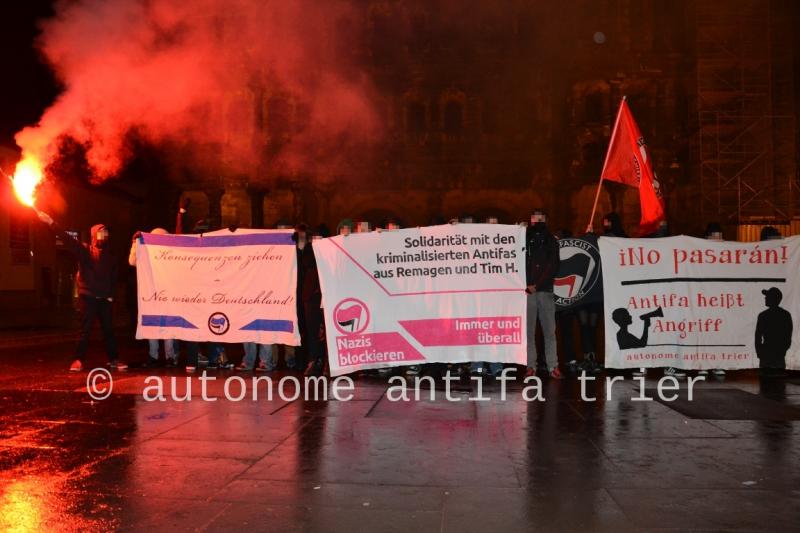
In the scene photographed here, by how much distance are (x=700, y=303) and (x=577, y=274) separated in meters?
1.39

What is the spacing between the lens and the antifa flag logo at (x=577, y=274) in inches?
324

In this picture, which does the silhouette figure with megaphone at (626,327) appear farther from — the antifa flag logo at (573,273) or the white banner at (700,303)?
the antifa flag logo at (573,273)

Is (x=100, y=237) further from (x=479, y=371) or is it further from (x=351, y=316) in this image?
(x=479, y=371)

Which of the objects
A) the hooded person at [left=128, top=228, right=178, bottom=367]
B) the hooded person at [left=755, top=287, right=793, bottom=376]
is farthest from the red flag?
the hooded person at [left=128, top=228, right=178, bottom=367]

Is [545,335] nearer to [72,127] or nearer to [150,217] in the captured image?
[72,127]

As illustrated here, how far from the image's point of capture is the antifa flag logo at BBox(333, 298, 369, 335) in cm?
736

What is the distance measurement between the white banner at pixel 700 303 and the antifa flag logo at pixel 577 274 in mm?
350

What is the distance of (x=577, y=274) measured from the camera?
829 cm

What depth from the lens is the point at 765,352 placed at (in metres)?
7.69

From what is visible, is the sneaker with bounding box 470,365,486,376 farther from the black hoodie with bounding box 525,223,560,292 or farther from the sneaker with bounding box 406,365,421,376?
the black hoodie with bounding box 525,223,560,292

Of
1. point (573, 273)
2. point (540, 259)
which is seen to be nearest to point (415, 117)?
point (573, 273)

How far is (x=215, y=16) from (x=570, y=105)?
12693 mm

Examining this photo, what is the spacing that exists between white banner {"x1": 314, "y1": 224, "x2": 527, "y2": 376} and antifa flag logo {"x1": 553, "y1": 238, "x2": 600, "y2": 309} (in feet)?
3.78

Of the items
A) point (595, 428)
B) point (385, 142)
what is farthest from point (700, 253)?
point (385, 142)
